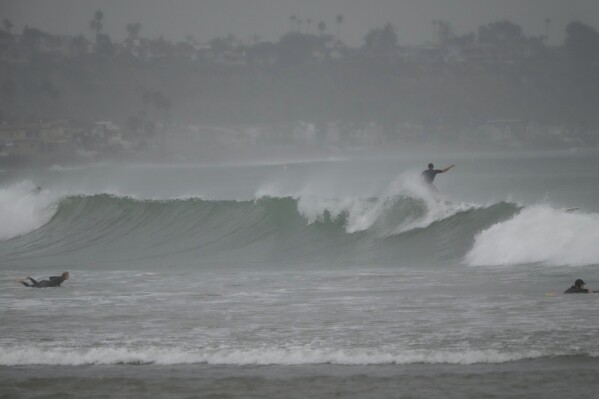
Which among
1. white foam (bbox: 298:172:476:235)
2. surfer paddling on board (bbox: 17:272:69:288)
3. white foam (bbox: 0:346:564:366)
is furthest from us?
white foam (bbox: 298:172:476:235)

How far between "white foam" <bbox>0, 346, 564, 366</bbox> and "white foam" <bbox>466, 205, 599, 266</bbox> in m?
8.58

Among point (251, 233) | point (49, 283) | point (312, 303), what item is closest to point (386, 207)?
point (251, 233)

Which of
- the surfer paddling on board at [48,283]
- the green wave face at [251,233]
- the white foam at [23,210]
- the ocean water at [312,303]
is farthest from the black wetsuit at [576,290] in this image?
the white foam at [23,210]

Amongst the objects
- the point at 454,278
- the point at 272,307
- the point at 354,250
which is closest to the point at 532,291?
the point at 454,278

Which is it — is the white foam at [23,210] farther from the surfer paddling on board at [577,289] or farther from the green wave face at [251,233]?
the surfer paddling on board at [577,289]

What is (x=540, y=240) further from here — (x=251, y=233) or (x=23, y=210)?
(x=23, y=210)

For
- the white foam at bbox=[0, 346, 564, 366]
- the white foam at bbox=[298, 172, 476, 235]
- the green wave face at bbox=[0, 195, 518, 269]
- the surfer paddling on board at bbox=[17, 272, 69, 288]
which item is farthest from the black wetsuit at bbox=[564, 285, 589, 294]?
the white foam at bbox=[298, 172, 476, 235]

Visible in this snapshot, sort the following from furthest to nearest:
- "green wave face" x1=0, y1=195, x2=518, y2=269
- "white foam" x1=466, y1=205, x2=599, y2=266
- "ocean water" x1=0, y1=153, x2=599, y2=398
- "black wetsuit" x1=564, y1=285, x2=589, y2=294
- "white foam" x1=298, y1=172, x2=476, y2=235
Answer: "white foam" x1=298, y1=172, x2=476, y2=235 → "green wave face" x1=0, y1=195, x2=518, y2=269 → "white foam" x1=466, y1=205, x2=599, y2=266 → "black wetsuit" x1=564, y1=285, x2=589, y2=294 → "ocean water" x1=0, y1=153, x2=599, y2=398

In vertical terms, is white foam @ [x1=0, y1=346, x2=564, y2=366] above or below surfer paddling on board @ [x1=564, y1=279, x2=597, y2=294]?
below

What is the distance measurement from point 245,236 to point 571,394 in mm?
19516

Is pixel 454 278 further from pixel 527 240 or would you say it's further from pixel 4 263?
pixel 4 263

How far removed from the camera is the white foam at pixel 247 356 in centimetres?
1249

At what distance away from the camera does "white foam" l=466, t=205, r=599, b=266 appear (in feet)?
69.3

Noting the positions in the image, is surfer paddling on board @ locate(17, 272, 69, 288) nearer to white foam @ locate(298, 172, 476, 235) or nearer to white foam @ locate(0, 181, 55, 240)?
white foam @ locate(298, 172, 476, 235)
